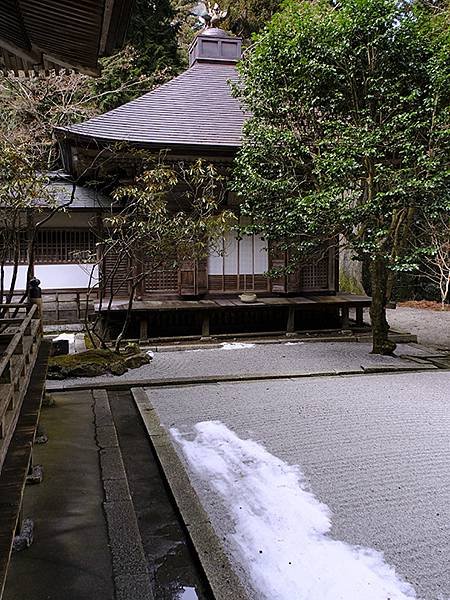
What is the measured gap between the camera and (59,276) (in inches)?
460

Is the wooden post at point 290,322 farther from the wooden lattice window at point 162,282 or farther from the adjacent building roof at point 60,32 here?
the adjacent building roof at point 60,32

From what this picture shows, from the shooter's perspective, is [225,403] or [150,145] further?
[150,145]

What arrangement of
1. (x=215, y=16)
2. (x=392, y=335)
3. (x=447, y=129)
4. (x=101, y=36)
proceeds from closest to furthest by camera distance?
(x=101, y=36) → (x=447, y=129) → (x=392, y=335) → (x=215, y=16)

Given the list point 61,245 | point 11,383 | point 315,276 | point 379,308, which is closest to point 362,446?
point 11,383

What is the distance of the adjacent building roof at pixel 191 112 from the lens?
9.95 m

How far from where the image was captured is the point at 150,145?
9719 millimetres

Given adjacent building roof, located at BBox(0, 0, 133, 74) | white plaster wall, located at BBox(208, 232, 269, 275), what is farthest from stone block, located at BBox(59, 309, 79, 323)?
adjacent building roof, located at BBox(0, 0, 133, 74)

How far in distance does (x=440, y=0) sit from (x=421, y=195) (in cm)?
938

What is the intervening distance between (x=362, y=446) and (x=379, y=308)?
14.3 ft

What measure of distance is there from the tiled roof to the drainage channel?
20.4 ft

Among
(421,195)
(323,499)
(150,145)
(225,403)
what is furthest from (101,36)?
(150,145)

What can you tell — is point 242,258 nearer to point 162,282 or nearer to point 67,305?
point 162,282

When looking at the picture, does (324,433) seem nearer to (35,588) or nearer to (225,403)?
(225,403)

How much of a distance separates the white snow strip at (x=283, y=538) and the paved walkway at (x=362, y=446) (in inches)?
2.5
